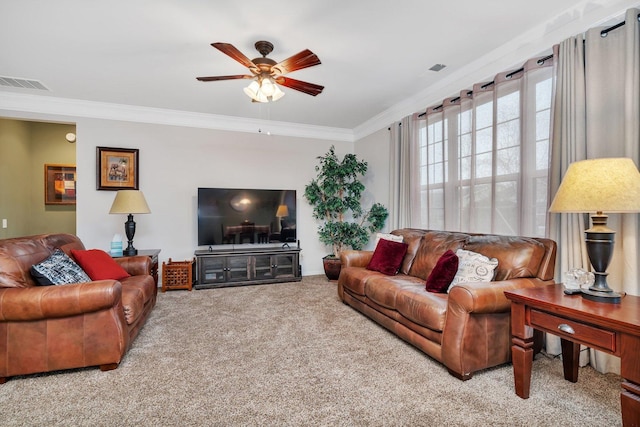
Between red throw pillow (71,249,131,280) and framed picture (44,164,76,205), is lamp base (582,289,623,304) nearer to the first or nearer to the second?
red throw pillow (71,249,131,280)

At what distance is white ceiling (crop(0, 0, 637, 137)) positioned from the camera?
2.33 m

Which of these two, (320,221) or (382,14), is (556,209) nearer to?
(382,14)

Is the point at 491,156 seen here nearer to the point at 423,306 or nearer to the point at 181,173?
the point at 423,306

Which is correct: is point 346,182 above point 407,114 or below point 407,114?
below

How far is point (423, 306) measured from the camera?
2.29m

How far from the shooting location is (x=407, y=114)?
4309mm

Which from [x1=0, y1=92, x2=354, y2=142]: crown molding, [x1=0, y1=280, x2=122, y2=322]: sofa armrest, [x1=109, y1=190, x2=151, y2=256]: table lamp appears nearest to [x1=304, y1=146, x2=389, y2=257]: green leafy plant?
[x1=0, y1=92, x2=354, y2=142]: crown molding

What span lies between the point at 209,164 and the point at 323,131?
205cm

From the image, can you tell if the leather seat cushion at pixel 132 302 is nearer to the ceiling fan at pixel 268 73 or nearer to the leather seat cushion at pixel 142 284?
the leather seat cushion at pixel 142 284

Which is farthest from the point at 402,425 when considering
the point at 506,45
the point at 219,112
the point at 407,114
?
the point at 219,112

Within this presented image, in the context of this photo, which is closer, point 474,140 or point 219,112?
point 474,140

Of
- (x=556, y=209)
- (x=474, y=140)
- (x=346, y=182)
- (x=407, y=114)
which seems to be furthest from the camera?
(x=346, y=182)

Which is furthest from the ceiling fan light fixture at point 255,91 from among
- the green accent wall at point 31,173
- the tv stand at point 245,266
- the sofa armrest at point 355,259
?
the green accent wall at point 31,173

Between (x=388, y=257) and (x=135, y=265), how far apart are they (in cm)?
269
